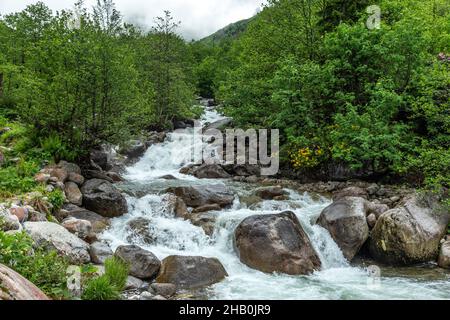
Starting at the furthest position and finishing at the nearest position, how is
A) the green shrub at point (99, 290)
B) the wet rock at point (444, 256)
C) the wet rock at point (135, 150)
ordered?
the wet rock at point (135, 150)
the wet rock at point (444, 256)
the green shrub at point (99, 290)

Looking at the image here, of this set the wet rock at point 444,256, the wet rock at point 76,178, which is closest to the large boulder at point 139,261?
A: the wet rock at point 76,178

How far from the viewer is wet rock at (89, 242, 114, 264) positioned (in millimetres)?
9594

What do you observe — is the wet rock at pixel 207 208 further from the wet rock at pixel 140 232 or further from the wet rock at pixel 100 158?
the wet rock at pixel 100 158

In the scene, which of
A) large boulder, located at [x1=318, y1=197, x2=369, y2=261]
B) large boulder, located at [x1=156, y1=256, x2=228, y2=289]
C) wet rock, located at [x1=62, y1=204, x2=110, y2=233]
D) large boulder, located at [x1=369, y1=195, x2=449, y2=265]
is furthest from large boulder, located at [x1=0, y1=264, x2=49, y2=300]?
large boulder, located at [x1=369, y1=195, x2=449, y2=265]

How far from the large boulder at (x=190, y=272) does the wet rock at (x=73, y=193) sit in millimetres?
4695

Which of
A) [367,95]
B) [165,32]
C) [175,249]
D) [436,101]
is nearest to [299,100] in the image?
[367,95]

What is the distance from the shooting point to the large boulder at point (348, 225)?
37.9ft

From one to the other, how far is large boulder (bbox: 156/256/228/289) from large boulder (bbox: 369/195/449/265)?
4722 mm

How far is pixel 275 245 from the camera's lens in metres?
10.7

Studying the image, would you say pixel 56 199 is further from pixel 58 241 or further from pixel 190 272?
pixel 190 272

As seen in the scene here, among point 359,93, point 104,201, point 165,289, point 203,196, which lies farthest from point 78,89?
point 359,93
